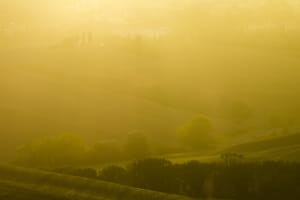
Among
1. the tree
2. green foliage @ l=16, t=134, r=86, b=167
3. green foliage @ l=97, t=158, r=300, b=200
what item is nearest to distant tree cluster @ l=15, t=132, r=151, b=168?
green foliage @ l=16, t=134, r=86, b=167

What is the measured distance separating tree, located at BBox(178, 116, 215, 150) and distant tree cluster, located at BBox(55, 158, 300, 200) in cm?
3205

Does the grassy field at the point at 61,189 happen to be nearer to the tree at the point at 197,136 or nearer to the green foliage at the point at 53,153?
the green foliage at the point at 53,153

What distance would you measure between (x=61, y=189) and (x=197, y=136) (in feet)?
131

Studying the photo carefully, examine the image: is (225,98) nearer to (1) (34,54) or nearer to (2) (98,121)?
(2) (98,121)

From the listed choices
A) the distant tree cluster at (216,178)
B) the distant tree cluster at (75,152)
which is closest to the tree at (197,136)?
the distant tree cluster at (75,152)

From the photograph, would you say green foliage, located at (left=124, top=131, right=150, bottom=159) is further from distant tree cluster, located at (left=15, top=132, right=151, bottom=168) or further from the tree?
the tree

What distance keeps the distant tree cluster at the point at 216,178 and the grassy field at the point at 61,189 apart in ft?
10.9

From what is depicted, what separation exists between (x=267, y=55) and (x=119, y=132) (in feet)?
167

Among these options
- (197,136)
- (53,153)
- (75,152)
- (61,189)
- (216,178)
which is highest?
(61,189)

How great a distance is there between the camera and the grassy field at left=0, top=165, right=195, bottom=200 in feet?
58.2

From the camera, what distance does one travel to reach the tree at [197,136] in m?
56.8

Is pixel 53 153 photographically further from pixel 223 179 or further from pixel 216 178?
pixel 223 179

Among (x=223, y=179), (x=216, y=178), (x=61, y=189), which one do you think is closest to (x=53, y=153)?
(x=216, y=178)

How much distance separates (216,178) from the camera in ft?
75.4
